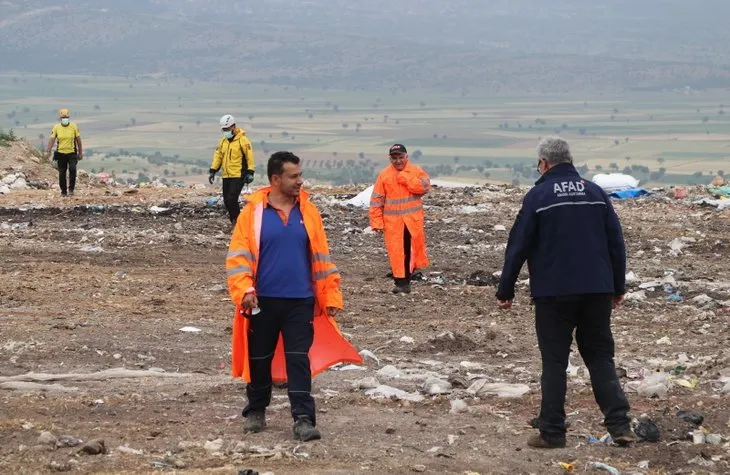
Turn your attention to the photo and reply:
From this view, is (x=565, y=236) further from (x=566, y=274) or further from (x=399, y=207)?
(x=399, y=207)

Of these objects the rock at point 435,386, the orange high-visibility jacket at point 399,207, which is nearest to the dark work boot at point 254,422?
the rock at point 435,386

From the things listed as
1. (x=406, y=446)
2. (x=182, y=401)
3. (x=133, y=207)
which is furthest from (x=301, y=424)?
(x=133, y=207)

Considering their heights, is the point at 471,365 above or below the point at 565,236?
below

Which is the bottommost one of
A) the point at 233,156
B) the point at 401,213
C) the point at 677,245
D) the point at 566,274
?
the point at 677,245

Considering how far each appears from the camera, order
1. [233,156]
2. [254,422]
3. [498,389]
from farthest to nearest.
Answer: [233,156] → [498,389] → [254,422]

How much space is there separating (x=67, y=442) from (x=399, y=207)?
637cm

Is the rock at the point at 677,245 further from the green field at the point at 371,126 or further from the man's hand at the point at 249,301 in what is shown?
the green field at the point at 371,126

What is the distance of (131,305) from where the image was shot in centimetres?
1309

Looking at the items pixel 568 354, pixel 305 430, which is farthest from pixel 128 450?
pixel 568 354

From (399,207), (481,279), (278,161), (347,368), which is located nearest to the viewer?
(278,161)

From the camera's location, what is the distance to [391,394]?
945 centimetres

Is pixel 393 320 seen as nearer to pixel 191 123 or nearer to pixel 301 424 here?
pixel 301 424

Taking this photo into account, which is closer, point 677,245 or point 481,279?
point 481,279

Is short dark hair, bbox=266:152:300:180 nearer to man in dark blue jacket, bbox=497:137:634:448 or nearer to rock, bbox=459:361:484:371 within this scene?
man in dark blue jacket, bbox=497:137:634:448
